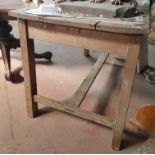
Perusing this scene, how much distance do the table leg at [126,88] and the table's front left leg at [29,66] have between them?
55 centimetres

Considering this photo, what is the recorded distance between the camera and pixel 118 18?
998mm

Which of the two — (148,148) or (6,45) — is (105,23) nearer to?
(148,148)

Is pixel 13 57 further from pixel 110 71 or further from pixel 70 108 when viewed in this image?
pixel 70 108

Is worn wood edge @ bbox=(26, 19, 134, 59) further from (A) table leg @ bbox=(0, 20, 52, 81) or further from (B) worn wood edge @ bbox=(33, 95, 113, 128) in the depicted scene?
(A) table leg @ bbox=(0, 20, 52, 81)

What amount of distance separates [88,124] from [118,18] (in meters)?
0.72

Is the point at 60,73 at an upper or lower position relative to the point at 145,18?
lower

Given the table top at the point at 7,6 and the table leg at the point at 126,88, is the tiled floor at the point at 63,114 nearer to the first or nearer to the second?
the table leg at the point at 126,88

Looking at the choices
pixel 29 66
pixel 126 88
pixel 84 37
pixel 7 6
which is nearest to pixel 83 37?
pixel 84 37

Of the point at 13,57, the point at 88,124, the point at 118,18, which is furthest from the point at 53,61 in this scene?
the point at 118,18

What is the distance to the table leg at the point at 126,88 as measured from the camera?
0.97 m

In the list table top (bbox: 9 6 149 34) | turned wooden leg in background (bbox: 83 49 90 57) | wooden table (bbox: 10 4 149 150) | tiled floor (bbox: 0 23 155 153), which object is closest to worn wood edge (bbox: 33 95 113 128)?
wooden table (bbox: 10 4 149 150)

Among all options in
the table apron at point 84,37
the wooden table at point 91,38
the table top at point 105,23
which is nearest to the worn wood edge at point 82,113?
the wooden table at point 91,38

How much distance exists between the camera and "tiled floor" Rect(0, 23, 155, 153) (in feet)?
4.20

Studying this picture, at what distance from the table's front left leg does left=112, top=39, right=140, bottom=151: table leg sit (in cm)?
55
